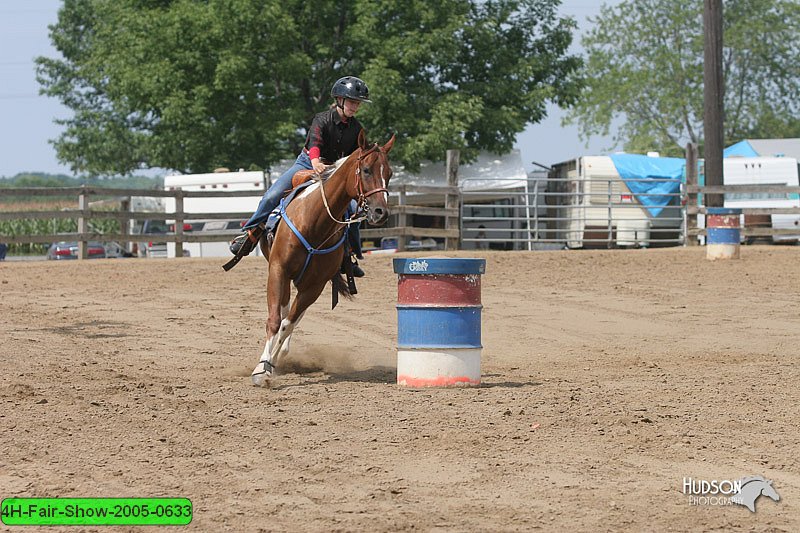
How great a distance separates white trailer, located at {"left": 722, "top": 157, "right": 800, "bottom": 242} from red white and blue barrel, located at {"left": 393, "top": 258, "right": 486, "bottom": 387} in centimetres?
2844

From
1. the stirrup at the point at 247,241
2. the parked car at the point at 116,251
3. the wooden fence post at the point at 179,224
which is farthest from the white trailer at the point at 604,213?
the stirrup at the point at 247,241

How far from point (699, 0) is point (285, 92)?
3571 cm

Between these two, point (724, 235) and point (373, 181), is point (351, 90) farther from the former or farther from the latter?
point (724, 235)

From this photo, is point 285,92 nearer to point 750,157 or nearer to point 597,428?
point 750,157

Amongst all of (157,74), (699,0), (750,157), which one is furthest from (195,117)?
(699,0)

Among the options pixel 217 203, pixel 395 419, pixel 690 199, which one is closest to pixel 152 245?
pixel 217 203

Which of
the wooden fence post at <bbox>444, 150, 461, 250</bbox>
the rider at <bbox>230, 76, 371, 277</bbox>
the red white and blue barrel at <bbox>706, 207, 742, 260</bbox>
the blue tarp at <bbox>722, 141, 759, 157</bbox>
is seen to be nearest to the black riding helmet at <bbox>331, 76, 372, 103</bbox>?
the rider at <bbox>230, 76, 371, 277</bbox>

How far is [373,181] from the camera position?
31.4ft

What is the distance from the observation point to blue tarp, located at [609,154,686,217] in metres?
Answer: 34.2

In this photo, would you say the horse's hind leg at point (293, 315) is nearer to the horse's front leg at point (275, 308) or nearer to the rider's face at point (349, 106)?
the horse's front leg at point (275, 308)

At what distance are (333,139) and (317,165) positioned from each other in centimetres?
51

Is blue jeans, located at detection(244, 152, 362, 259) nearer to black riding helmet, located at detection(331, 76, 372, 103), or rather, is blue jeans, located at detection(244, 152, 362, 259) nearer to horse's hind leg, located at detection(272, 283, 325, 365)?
horse's hind leg, located at detection(272, 283, 325, 365)

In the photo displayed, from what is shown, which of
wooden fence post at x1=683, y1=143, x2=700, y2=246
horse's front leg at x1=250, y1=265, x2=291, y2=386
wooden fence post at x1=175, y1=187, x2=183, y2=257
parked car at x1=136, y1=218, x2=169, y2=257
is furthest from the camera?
parked car at x1=136, y1=218, x2=169, y2=257

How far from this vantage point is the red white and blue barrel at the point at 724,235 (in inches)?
925
